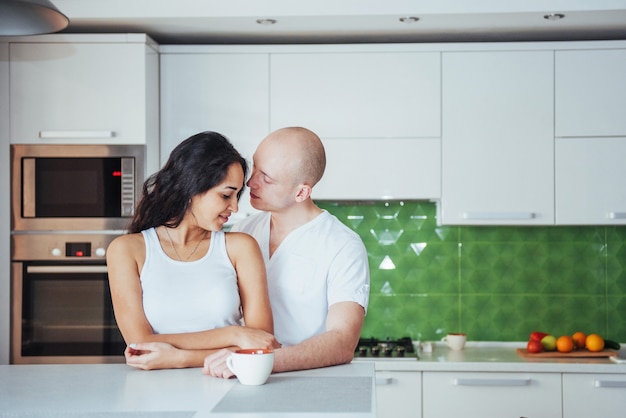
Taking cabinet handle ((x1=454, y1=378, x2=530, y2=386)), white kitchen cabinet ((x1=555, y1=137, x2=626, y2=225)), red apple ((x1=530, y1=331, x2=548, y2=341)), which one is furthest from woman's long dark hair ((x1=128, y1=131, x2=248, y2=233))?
red apple ((x1=530, y1=331, x2=548, y2=341))

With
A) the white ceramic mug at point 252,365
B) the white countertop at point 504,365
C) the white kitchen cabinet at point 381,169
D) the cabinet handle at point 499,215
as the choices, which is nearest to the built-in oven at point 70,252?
the white kitchen cabinet at point 381,169

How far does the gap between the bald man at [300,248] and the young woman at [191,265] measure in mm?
232

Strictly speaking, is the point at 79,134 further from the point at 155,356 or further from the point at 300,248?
the point at 155,356

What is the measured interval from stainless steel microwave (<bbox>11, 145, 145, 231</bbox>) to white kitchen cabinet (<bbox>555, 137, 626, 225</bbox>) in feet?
6.22

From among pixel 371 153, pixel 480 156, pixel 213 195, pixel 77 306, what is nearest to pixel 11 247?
pixel 77 306

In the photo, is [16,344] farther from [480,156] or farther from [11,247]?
[480,156]

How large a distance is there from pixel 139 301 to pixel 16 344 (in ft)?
6.04

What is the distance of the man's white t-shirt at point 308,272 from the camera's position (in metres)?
2.36

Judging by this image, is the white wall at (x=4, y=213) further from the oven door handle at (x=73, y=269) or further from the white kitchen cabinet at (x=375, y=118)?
the white kitchen cabinet at (x=375, y=118)

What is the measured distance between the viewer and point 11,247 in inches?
144

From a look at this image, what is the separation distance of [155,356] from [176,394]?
0.92 feet

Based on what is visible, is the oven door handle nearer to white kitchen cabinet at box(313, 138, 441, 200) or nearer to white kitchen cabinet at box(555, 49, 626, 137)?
white kitchen cabinet at box(313, 138, 441, 200)

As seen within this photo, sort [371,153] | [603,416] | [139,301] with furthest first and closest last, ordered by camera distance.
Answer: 1. [371,153]
2. [603,416]
3. [139,301]

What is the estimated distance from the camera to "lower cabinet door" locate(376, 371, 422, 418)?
363cm
